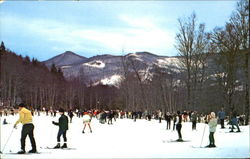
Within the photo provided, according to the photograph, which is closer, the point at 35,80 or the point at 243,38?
the point at 243,38

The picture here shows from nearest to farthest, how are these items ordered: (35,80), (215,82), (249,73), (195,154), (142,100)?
1. (195,154)
2. (249,73)
3. (215,82)
4. (142,100)
5. (35,80)

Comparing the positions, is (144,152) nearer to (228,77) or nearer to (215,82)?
(228,77)

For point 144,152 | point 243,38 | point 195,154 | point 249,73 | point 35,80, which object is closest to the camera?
point 195,154

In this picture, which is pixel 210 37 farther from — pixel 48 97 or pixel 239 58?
pixel 48 97

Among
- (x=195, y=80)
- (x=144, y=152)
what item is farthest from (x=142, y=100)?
(x=144, y=152)

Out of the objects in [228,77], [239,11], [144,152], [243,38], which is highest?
[239,11]

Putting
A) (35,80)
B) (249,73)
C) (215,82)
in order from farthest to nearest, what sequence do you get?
(35,80) < (215,82) < (249,73)

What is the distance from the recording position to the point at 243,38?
77.3ft

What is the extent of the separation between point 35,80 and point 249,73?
213 ft

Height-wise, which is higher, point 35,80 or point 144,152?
point 35,80

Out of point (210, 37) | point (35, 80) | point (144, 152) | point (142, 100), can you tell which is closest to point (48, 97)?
point (35, 80)

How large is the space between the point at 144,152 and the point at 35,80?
7449cm

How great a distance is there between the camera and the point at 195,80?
3350 centimetres

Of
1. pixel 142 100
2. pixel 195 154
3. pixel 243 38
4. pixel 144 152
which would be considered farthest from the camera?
pixel 142 100
